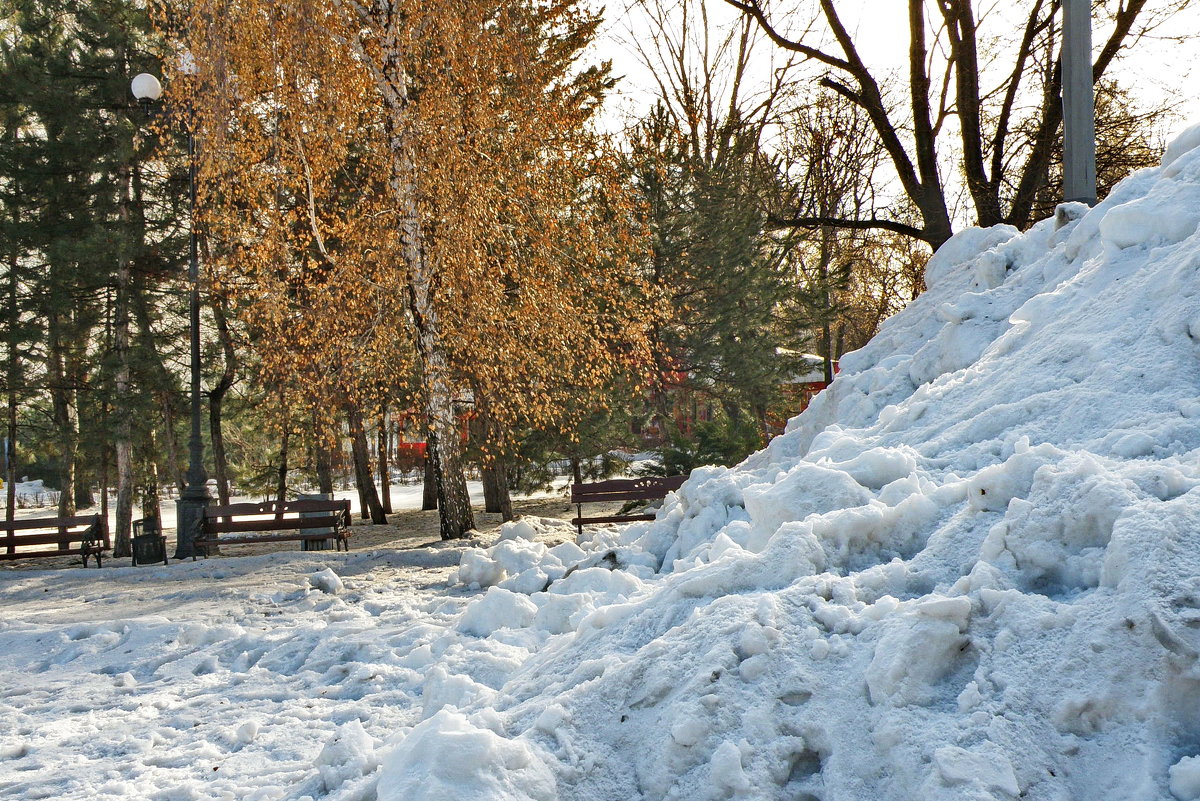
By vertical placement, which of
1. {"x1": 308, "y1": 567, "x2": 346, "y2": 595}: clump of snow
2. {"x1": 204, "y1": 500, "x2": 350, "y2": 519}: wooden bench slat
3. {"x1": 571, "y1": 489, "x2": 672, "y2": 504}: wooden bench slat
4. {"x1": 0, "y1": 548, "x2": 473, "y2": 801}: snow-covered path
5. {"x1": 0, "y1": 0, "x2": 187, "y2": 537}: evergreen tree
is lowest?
{"x1": 0, "y1": 548, "x2": 473, "y2": 801}: snow-covered path

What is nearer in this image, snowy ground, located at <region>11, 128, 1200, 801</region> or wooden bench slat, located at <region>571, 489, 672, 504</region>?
snowy ground, located at <region>11, 128, 1200, 801</region>

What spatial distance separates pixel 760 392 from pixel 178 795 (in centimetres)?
1385

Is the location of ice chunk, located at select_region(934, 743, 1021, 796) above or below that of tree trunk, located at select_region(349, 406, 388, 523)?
below

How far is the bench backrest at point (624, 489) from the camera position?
11.2 meters

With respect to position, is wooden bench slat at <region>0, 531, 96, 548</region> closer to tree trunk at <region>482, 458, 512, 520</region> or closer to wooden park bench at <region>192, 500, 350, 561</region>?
wooden park bench at <region>192, 500, 350, 561</region>

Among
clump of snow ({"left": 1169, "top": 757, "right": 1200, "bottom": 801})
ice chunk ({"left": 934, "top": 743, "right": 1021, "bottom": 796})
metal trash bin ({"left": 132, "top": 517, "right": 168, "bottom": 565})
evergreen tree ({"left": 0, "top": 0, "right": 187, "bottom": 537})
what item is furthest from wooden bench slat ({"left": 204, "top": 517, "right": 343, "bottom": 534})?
clump of snow ({"left": 1169, "top": 757, "right": 1200, "bottom": 801})

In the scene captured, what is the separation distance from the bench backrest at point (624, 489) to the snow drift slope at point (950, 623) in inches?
278

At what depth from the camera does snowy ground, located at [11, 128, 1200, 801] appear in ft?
7.27

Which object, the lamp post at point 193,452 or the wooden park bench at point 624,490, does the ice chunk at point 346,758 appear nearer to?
the wooden park bench at point 624,490

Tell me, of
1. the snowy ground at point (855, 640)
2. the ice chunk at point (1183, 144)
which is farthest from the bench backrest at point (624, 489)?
the ice chunk at point (1183, 144)

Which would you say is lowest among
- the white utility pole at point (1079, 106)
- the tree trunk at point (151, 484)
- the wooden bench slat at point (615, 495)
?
Answer: the wooden bench slat at point (615, 495)

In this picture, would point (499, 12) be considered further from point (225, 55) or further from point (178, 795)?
point (178, 795)

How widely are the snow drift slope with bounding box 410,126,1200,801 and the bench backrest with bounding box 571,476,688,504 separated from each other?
278 inches

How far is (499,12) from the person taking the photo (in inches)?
371
